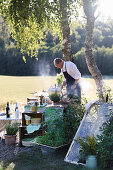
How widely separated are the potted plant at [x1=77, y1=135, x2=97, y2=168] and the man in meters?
1.96

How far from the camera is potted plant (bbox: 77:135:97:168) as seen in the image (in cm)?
348

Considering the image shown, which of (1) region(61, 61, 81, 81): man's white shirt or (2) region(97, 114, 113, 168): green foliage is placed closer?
(2) region(97, 114, 113, 168): green foliage

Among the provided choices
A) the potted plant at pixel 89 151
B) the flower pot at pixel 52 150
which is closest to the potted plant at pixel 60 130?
the flower pot at pixel 52 150

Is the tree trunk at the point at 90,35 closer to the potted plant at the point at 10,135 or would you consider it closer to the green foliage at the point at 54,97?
the green foliage at the point at 54,97

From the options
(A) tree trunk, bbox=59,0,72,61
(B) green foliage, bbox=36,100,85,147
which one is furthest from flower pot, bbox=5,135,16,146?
(A) tree trunk, bbox=59,0,72,61

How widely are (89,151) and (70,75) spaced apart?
2.44 metres

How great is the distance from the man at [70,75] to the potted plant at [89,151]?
77.0 inches

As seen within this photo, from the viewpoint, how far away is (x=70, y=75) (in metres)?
5.82

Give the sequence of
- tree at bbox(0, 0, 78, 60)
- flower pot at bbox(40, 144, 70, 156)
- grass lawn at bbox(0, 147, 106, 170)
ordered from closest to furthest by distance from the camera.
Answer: grass lawn at bbox(0, 147, 106, 170) → flower pot at bbox(40, 144, 70, 156) → tree at bbox(0, 0, 78, 60)

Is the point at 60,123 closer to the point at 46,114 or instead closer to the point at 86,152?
the point at 46,114

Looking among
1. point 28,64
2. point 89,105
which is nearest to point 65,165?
point 89,105

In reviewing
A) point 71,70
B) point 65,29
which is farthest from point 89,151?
point 65,29

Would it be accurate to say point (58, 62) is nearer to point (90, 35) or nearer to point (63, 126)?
point (63, 126)

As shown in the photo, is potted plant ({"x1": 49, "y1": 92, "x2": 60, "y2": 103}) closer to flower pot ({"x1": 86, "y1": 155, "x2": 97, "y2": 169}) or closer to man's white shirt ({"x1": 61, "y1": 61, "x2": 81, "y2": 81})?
man's white shirt ({"x1": 61, "y1": 61, "x2": 81, "y2": 81})
